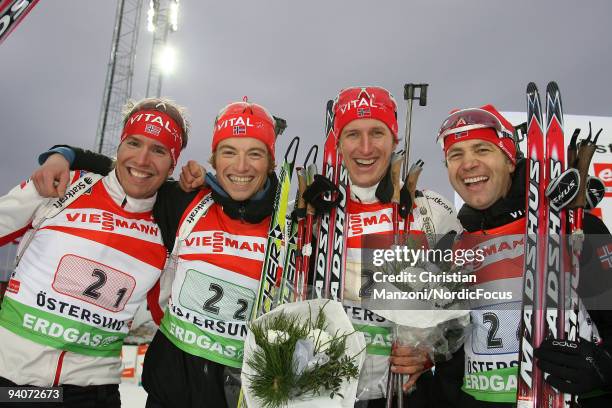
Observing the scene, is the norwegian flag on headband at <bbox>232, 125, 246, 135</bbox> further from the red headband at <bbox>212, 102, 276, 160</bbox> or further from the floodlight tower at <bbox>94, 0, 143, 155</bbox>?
the floodlight tower at <bbox>94, 0, 143, 155</bbox>

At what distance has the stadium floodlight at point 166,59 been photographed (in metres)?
20.4

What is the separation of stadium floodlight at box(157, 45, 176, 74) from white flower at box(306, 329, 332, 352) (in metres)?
21.0

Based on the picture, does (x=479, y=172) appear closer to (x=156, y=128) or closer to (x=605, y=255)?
(x=605, y=255)

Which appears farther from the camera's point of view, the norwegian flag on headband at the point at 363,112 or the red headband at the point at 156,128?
the red headband at the point at 156,128

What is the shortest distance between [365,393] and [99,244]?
1674mm

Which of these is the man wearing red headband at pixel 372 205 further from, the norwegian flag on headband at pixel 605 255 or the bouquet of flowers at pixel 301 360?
the norwegian flag on headband at pixel 605 255

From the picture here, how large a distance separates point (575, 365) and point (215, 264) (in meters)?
1.72

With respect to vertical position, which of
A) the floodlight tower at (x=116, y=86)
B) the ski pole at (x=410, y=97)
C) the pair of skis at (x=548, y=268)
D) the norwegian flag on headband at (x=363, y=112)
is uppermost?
the floodlight tower at (x=116, y=86)

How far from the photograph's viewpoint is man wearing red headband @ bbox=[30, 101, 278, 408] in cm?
227

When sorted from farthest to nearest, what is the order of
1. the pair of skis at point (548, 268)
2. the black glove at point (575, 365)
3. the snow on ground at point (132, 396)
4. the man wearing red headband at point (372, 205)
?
the snow on ground at point (132, 396) → the man wearing red headband at point (372, 205) → the pair of skis at point (548, 268) → the black glove at point (575, 365)

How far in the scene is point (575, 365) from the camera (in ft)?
5.68

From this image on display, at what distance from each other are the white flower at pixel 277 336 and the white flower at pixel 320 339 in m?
0.09

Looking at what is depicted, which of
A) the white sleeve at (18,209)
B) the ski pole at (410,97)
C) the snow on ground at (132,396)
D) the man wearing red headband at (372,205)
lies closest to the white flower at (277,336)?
the man wearing red headband at (372,205)

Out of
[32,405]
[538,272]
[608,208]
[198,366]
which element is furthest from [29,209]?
[608,208]
